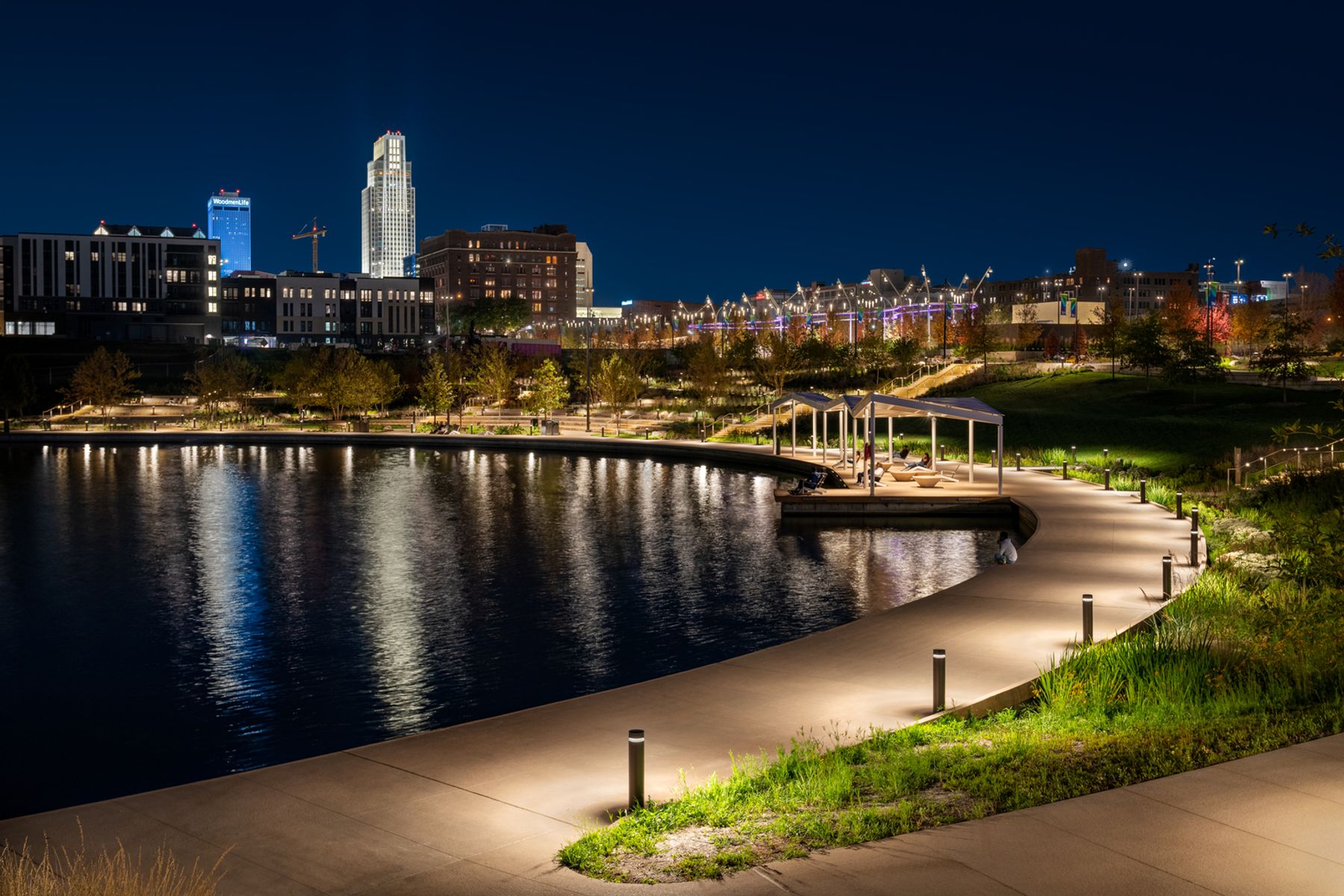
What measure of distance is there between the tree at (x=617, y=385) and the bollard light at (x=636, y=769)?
2249 inches

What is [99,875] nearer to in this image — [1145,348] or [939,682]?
[939,682]

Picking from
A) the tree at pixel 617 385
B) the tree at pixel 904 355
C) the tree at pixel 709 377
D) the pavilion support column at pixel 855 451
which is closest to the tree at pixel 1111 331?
the tree at pixel 904 355

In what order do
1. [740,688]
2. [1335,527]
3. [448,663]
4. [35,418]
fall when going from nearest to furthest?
[740,688], [1335,527], [448,663], [35,418]

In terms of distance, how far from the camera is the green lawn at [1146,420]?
4228 cm

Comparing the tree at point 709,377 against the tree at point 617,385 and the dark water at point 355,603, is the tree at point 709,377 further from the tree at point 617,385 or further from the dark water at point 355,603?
the dark water at point 355,603

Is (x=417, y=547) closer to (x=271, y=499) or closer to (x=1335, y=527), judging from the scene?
(x=271, y=499)

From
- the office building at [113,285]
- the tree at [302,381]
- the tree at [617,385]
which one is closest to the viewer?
the tree at [617,385]

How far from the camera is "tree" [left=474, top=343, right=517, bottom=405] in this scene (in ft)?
253

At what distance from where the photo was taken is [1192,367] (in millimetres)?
60125

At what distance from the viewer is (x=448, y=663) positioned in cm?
1639

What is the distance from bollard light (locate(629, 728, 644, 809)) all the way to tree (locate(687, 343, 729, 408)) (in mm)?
64734

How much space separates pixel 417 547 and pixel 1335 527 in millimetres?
19242


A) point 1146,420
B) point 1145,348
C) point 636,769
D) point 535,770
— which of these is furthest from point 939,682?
point 1145,348

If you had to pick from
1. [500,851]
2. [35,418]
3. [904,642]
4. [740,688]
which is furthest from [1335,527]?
[35,418]
